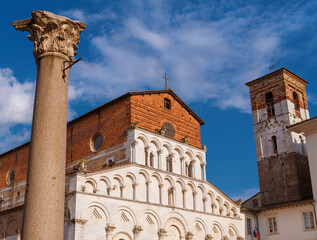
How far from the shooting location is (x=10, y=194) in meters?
33.0

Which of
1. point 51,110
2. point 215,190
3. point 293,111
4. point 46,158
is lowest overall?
point 46,158

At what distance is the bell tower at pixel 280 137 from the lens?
1268 inches

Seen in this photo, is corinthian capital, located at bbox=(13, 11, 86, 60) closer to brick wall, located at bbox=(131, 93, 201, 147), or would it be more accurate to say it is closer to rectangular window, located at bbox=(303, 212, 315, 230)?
brick wall, located at bbox=(131, 93, 201, 147)

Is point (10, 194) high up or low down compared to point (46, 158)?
up

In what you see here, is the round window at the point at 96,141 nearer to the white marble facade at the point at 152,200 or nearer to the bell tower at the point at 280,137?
the white marble facade at the point at 152,200

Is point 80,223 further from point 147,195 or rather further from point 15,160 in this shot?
point 15,160

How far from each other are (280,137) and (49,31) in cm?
2842

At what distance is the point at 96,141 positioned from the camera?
2689 cm

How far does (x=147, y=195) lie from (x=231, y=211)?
25.1 feet

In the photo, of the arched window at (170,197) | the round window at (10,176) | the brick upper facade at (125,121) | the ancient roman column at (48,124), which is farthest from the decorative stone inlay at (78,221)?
the round window at (10,176)

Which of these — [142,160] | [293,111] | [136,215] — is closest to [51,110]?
[136,215]

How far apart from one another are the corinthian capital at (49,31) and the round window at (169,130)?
19077 mm

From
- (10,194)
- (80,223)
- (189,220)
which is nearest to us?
(80,223)

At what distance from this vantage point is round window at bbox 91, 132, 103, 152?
2646 cm
